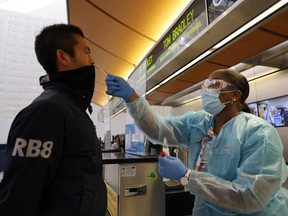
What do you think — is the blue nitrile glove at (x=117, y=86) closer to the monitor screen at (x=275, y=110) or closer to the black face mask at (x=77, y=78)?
the black face mask at (x=77, y=78)

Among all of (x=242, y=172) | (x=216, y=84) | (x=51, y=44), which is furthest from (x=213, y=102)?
(x=51, y=44)

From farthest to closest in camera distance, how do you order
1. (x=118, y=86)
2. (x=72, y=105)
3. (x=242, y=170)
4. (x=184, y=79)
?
(x=184, y=79) < (x=118, y=86) < (x=242, y=170) < (x=72, y=105)

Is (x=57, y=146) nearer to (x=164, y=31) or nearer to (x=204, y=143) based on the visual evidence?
(x=204, y=143)

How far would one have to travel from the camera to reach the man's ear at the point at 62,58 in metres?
0.95

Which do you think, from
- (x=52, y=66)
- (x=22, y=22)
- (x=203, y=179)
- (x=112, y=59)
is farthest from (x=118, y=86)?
(x=22, y=22)

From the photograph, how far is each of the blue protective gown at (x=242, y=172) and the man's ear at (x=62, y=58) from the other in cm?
62

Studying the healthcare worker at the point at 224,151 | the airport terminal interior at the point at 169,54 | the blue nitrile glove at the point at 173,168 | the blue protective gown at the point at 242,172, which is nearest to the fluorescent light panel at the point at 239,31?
the airport terminal interior at the point at 169,54

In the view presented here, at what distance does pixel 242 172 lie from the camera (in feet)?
3.65

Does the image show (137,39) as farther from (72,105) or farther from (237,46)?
(72,105)

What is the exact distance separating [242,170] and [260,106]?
Answer: 2.92 m

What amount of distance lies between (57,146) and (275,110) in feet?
11.4

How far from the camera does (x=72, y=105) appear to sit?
2.91 feet

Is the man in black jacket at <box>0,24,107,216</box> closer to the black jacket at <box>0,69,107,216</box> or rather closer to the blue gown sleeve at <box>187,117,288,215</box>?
the black jacket at <box>0,69,107,216</box>

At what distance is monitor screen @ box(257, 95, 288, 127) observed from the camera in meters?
3.21
